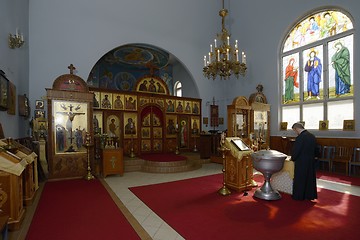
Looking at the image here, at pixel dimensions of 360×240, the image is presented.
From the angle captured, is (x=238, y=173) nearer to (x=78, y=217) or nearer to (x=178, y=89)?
(x=78, y=217)

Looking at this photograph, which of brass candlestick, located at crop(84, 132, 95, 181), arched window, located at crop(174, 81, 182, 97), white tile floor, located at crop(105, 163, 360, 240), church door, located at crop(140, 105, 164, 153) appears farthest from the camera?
arched window, located at crop(174, 81, 182, 97)

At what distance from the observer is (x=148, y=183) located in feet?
19.7

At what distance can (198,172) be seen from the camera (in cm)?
754

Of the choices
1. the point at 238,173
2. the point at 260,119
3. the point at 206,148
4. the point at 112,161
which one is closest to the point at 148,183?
the point at 112,161

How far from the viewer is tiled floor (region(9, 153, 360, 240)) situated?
3098mm

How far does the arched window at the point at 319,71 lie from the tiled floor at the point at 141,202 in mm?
3380

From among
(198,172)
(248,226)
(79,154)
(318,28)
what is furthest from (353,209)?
(318,28)

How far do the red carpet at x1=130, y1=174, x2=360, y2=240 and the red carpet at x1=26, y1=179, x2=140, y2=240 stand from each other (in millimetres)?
729

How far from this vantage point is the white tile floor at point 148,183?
3164 mm

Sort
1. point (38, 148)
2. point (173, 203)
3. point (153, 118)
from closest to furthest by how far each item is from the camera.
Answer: point (173, 203) < point (38, 148) < point (153, 118)

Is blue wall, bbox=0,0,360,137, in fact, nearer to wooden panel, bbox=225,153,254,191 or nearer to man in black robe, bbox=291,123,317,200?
man in black robe, bbox=291,123,317,200

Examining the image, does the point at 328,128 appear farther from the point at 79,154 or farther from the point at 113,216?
the point at 79,154

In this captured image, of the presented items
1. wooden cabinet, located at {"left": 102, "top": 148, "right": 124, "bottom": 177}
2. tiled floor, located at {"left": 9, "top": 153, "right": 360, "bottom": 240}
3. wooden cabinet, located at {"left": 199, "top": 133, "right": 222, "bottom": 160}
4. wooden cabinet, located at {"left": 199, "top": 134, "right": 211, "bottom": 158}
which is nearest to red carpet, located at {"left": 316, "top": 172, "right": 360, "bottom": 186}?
tiled floor, located at {"left": 9, "top": 153, "right": 360, "bottom": 240}

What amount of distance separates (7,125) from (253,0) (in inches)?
462
